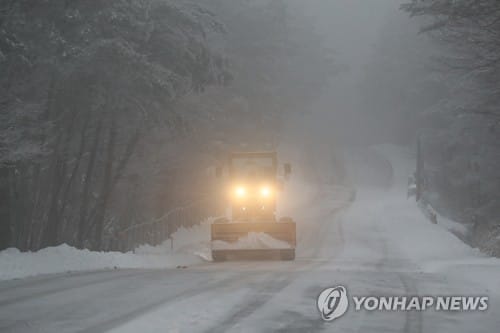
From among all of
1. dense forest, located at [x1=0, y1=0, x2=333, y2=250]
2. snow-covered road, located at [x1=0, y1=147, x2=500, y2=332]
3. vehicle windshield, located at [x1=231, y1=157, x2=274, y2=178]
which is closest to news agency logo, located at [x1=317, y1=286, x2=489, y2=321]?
snow-covered road, located at [x1=0, y1=147, x2=500, y2=332]

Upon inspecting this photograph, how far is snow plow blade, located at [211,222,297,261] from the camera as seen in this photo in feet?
71.2

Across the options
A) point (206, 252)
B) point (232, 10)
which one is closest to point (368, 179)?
point (232, 10)

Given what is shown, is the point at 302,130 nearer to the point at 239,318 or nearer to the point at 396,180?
the point at 396,180

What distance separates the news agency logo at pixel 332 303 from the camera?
30.6 ft

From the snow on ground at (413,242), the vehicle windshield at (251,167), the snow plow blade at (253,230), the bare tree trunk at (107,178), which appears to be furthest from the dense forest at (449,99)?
the bare tree trunk at (107,178)

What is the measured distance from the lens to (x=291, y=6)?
3607 inches

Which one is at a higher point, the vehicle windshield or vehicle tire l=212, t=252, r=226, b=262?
the vehicle windshield

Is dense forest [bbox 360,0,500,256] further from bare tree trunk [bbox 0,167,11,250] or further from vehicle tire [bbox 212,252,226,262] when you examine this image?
bare tree trunk [bbox 0,167,11,250]

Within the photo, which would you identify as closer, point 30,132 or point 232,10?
point 30,132

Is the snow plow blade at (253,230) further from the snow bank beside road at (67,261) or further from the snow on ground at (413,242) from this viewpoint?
the snow on ground at (413,242)

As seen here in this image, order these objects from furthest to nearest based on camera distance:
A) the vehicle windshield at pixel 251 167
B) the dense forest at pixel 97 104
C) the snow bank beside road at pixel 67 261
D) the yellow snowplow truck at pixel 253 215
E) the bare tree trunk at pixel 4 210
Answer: the vehicle windshield at pixel 251 167, the yellow snowplow truck at pixel 253 215, the bare tree trunk at pixel 4 210, the dense forest at pixel 97 104, the snow bank beside road at pixel 67 261

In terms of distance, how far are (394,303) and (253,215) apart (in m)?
12.8

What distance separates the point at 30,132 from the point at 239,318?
988 cm

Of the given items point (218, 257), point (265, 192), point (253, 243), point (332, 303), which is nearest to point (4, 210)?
point (218, 257)
